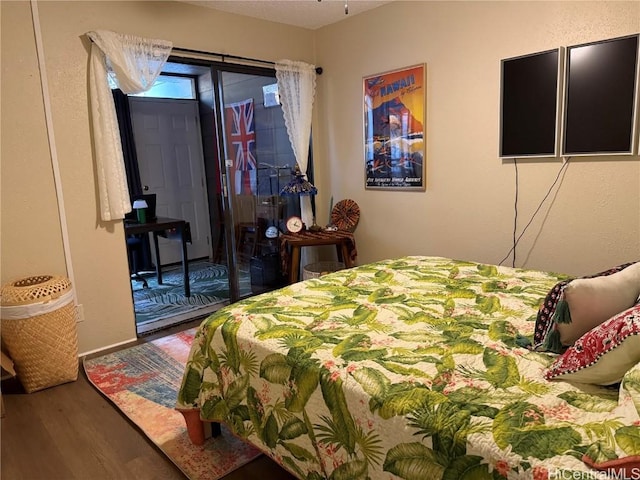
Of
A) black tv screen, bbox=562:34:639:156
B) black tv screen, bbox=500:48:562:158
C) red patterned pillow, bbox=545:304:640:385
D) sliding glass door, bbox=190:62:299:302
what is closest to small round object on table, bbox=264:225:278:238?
sliding glass door, bbox=190:62:299:302

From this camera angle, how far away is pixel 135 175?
495cm

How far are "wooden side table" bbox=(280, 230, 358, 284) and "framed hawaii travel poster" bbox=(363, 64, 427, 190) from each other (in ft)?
1.89

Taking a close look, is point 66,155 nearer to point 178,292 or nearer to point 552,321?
point 178,292

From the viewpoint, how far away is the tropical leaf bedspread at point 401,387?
3.31ft

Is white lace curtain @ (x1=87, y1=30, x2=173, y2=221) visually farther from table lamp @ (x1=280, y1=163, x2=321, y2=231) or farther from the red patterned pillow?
the red patterned pillow

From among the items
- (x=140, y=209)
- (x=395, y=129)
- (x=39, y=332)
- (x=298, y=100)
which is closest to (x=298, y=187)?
(x=298, y=100)

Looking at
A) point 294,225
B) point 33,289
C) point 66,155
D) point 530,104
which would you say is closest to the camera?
point 33,289

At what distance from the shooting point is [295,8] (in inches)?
138

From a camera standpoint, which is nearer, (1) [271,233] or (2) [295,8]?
(2) [295,8]

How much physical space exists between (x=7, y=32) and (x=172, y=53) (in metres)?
1.04

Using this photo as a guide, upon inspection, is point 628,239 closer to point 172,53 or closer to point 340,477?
point 340,477

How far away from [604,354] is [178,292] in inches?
158

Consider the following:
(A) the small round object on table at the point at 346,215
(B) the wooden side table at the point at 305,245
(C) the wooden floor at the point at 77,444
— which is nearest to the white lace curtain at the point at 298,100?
(A) the small round object on table at the point at 346,215

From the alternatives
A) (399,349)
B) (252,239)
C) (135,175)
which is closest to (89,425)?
(399,349)
